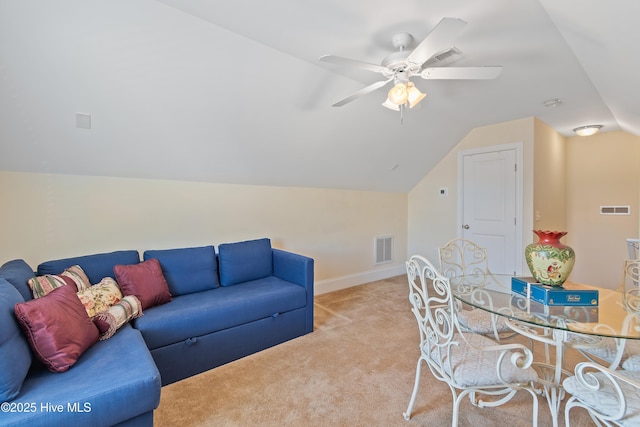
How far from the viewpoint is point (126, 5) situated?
1690 millimetres

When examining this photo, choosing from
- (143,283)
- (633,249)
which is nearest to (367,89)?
(143,283)

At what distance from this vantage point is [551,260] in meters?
1.68

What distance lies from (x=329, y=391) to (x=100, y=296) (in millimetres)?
1688

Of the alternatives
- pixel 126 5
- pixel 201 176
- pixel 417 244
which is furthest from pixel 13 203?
pixel 417 244

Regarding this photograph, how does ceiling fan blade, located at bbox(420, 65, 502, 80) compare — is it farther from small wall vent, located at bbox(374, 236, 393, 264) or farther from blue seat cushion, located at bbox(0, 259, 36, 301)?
small wall vent, located at bbox(374, 236, 393, 264)

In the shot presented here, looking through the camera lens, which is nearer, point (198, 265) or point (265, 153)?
point (198, 265)

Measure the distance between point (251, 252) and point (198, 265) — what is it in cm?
53

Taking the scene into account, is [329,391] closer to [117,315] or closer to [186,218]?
[117,315]

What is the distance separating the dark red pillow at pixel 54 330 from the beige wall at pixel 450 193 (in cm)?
450

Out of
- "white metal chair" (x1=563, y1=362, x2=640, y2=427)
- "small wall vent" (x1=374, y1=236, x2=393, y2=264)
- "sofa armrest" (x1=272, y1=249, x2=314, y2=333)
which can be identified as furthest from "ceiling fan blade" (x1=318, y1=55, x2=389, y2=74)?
"small wall vent" (x1=374, y1=236, x2=393, y2=264)

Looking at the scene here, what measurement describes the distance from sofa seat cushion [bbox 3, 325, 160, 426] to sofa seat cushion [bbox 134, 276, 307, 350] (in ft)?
1.51

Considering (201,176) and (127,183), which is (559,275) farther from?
(127,183)

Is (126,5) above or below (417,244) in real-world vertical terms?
above

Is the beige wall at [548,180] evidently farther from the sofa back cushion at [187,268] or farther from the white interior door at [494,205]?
the sofa back cushion at [187,268]
